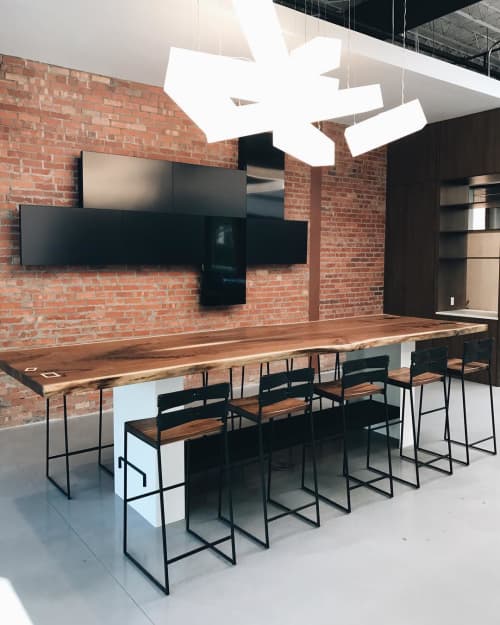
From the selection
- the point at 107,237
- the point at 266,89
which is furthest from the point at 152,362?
the point at 107,237

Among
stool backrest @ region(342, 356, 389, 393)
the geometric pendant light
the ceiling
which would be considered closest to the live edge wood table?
stool backrest @ region(342, 356, 389, 393)

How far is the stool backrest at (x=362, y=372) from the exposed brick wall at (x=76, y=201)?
279cm

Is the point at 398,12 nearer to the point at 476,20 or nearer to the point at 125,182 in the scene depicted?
the point at 476,20

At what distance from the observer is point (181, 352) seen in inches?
136

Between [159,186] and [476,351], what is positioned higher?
[159,186]

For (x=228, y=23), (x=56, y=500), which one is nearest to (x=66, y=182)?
(x=228, y=23)

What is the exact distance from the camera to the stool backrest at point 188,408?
269 centimetres

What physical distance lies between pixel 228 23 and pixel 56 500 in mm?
3557

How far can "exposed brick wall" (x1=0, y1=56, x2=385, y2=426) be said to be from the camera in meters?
4.95

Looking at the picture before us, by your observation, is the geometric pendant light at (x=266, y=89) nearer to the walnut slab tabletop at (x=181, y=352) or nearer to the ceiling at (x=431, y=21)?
the walnut slab tabletop at (x=181, y=352)

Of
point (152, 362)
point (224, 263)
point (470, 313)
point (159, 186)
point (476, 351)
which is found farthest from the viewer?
point (470, 313)

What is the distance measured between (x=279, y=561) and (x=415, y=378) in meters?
1.78

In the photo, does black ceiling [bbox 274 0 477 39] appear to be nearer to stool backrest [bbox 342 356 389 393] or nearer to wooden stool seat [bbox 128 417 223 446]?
stool backrest [bbox 342 356 389 393]

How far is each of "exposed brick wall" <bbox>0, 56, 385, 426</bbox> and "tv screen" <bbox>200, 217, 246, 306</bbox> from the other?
185mm
